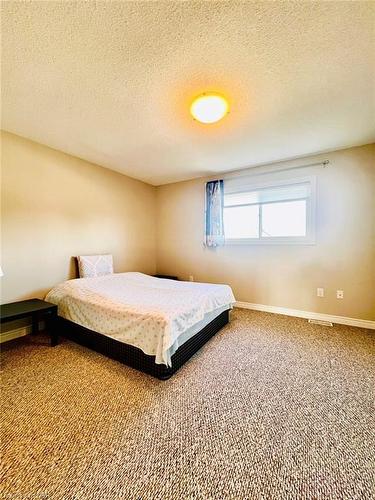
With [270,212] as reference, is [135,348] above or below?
below

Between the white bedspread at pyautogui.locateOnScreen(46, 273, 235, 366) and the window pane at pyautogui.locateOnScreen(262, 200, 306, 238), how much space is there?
→ 1.41 metres

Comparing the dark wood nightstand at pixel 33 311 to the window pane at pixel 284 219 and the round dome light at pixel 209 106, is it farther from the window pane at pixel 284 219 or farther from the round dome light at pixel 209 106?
the window pane at pixel 284 219

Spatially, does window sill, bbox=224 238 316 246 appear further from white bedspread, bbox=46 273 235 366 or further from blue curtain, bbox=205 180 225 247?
white bedspread, bbox=46 273 235 366

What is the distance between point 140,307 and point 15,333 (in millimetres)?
1845

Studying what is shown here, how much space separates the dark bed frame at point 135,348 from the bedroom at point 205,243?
22 mm

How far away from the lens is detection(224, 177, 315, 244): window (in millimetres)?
3217

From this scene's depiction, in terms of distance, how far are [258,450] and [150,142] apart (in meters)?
3.18

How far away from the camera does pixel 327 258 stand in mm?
3080

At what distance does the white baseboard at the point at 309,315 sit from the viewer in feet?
9.42

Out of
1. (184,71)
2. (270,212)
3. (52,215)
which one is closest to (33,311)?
(52,215)

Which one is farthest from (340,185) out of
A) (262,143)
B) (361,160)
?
(262,143)

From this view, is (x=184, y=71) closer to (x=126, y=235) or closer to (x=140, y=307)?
(x=140, y=307)

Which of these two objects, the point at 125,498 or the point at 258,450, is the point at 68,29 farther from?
the point at 258,450

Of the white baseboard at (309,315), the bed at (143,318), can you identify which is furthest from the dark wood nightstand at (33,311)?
the white baseboard at (309,315)
